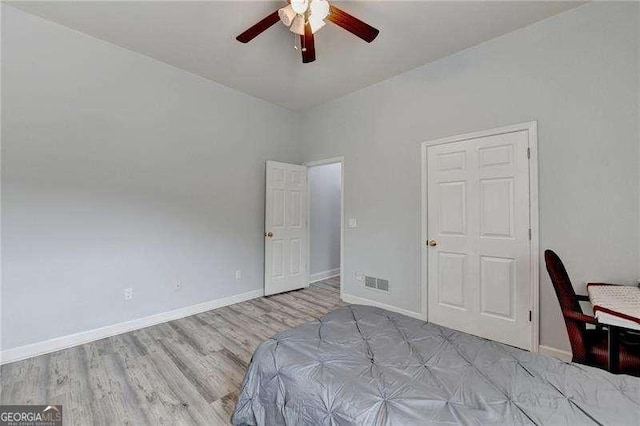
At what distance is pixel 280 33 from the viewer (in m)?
2.64

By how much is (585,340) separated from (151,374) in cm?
307

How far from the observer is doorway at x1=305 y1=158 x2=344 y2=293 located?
5.04 metres

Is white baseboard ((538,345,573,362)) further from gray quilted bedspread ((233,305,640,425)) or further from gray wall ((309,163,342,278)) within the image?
gray wall ((309,163,342,278))

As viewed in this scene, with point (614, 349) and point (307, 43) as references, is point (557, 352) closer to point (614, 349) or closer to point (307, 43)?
point (614, 349)

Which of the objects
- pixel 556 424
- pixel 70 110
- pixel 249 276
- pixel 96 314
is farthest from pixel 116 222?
pixel 556 424

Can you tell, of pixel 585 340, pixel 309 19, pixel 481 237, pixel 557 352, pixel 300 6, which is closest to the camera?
pixel 585 340

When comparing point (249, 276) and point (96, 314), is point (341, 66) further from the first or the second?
point (96, 314)

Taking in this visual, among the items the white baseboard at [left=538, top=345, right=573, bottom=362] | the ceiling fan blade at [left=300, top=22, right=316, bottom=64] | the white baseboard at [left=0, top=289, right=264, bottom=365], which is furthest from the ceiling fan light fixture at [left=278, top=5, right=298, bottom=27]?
the white baseboard at [left=538, top=345, right=573, bottom=362]

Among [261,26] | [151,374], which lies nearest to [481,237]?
[261,26]

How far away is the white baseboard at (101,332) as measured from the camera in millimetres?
2324

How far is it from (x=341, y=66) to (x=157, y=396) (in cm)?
360

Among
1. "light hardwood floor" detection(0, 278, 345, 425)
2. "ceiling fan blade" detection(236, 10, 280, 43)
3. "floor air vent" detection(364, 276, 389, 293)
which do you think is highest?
"ceiling fan blade" detection(236, 10, 280, 43)

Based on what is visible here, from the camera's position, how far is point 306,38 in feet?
7.07

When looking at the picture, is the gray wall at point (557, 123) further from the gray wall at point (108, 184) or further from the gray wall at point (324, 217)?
the gray wall at point (108, 184)
